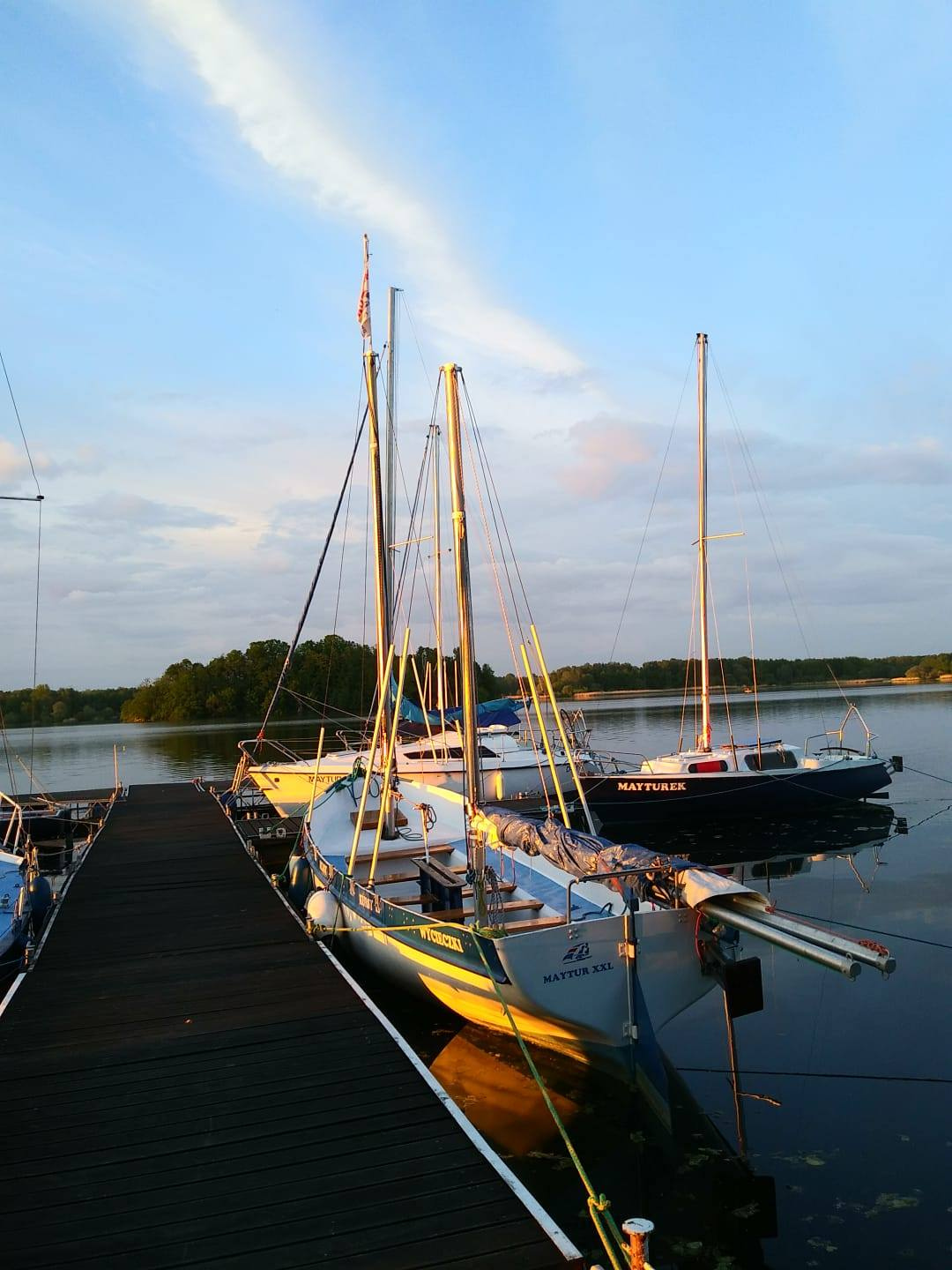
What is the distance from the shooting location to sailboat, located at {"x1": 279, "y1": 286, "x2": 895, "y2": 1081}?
770 centimetres

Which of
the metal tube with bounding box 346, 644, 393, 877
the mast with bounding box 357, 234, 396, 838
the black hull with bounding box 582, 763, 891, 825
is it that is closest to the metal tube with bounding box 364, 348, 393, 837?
the mast with bounding box 357, 234, 396, 838

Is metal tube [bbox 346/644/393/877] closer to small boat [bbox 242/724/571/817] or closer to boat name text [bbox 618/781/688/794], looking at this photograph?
small boat [bbox 242/724/571/817]

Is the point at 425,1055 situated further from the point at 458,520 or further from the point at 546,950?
the point at 458,520

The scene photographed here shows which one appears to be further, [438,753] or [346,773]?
[438,753]

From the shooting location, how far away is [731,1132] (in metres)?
7.60

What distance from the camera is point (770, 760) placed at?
80.5 feet

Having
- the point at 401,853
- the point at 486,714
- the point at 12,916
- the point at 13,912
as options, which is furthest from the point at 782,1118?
the point at 486,714

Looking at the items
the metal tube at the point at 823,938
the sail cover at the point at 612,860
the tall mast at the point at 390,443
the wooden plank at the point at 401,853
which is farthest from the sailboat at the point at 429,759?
the metal tube at the point at 823,938

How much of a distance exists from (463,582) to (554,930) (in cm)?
411

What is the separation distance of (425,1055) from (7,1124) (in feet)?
14.5

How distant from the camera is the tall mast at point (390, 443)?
1828 centimetres

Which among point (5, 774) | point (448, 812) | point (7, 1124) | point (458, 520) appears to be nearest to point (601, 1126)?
point (7, 1124)

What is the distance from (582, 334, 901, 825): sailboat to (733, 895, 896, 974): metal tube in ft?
53.2

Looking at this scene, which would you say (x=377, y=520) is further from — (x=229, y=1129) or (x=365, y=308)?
(x=229, y=1129)
